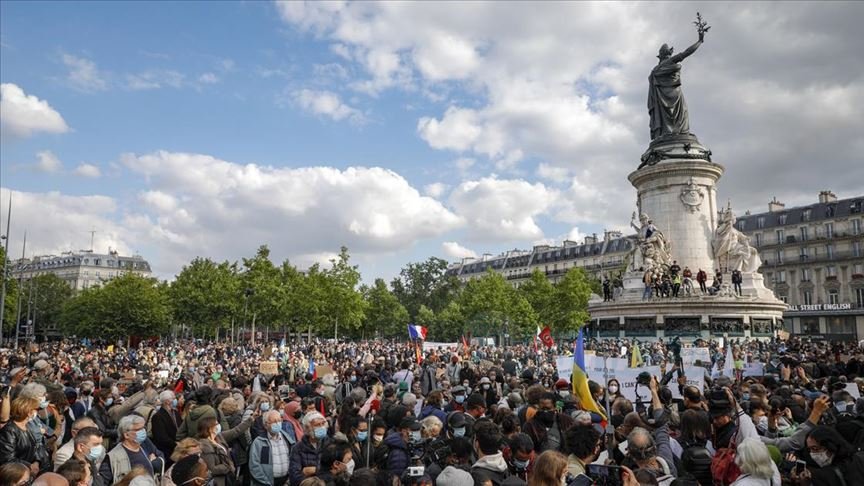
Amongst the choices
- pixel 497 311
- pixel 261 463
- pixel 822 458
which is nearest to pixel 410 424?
pixel 261 463

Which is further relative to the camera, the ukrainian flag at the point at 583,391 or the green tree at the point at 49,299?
the green tree at the point at 49,299

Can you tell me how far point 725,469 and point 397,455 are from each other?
3.35 metres

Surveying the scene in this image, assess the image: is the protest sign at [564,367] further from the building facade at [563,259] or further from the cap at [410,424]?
the building facade at [563,259]

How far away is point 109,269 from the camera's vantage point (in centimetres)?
14975

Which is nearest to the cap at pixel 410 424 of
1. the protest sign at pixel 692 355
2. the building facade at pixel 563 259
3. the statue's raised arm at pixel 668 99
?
the protest sign at pixel 692 355

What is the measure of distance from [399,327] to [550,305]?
1174 inches

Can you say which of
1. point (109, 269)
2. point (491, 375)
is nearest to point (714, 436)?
point (491, 375)

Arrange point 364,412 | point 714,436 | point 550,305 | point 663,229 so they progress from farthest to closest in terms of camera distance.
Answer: point 550,305, point 663,229, point 364,412, point 714,436

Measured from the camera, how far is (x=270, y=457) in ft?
26.7

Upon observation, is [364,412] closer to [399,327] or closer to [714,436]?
[714,436]

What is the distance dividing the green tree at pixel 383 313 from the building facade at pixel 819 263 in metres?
49.9

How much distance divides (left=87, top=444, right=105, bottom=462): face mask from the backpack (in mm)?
6250

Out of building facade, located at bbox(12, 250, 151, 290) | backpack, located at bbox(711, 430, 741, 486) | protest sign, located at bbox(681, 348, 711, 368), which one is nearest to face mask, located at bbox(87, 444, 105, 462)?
backpack, located at bbox(711, 430, 741, 486)

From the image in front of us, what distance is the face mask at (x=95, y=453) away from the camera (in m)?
6.86
